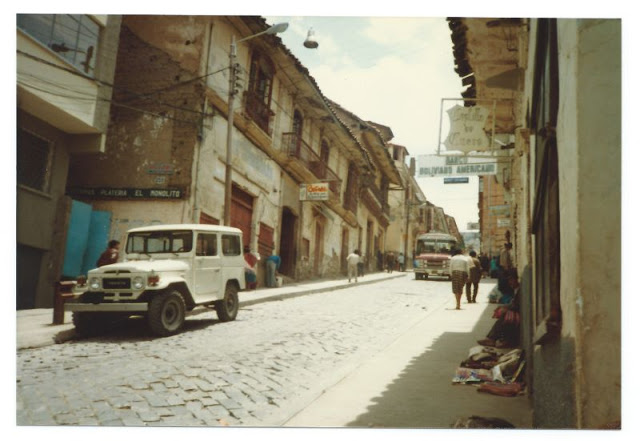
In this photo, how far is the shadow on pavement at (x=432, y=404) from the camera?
13.8 ft

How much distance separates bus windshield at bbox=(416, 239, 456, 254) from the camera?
70.7 ft

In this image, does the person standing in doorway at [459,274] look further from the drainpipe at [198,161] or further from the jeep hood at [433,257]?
the jeep hood at [433,257]

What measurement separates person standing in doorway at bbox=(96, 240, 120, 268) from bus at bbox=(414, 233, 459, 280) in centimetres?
1438

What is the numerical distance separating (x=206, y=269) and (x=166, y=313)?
1.02 m

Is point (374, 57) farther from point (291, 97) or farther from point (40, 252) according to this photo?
point (291, 97)

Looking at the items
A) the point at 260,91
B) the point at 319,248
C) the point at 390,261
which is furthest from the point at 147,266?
the point at 390,261

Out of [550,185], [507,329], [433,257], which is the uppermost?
[433,257]

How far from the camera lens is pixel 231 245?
8.73 meters

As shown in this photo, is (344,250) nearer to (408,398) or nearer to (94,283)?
(94,283)

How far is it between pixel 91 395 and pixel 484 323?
658cm

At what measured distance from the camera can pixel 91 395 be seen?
4391 mm

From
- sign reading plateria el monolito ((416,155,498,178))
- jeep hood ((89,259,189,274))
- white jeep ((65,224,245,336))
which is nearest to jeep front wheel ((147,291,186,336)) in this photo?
white jeep ((65,224,245,336))

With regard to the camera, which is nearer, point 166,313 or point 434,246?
point 166,313

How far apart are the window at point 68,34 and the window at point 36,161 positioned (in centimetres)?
101
